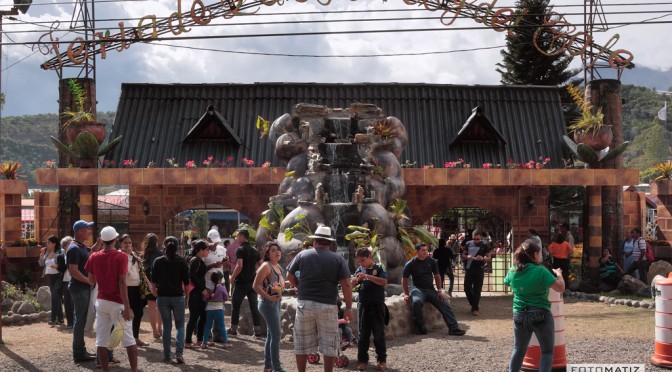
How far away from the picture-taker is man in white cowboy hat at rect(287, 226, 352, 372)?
9.91 metres

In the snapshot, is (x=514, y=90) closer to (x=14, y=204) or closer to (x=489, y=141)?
(x=489, y=141)

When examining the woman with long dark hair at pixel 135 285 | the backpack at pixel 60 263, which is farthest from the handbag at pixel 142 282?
the backpack at pixel 60 263

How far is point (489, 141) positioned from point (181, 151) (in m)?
8.83

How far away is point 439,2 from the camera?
25.7 metres

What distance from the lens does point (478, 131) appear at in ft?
86.7

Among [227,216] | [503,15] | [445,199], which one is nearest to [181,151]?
[445,199]

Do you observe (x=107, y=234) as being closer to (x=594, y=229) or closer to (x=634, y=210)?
(x=594, y=229)

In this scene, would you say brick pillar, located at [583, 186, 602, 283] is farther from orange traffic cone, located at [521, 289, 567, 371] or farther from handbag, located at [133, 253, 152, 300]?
handbag, located at [133, 253, 152, 300]

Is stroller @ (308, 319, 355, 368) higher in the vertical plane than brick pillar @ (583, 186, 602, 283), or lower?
lower

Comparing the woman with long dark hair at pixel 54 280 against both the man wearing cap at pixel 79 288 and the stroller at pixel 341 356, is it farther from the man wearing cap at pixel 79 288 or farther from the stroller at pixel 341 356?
the stroller at pixel 341 356

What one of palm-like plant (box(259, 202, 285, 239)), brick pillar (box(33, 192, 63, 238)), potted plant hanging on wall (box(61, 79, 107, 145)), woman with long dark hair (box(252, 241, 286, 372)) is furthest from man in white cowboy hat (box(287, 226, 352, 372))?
brick pillar (box(33, 192, 63, 238))

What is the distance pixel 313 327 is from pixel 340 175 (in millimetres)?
9290

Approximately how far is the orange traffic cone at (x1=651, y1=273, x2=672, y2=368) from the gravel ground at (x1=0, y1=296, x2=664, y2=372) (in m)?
0.21

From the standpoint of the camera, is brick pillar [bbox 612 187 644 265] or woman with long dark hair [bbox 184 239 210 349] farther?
brick pillar [bbox 612 187 644 265]
